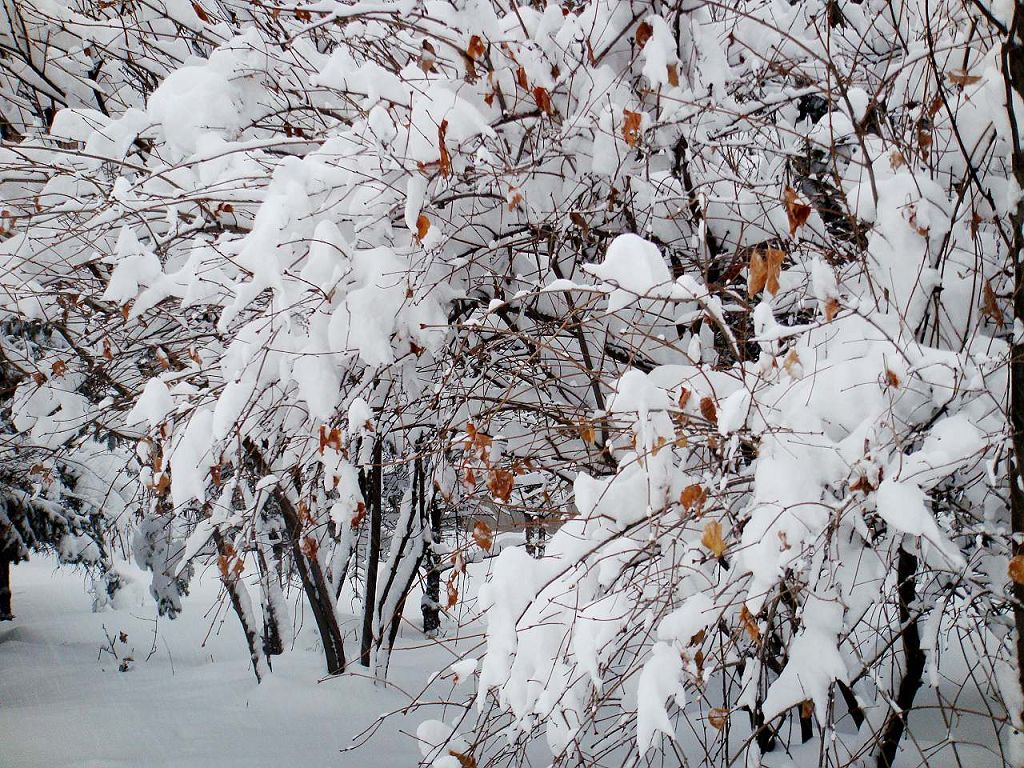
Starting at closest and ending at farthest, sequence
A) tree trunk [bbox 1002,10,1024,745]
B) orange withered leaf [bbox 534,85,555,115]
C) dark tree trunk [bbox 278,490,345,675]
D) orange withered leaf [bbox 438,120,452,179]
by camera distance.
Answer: tree trunk [bbox 1002,10,1024,745] → orange withered leaf [bbox 438,120,452,179] → orange withered leaf [bbox 534,85,555,115] → dark tree trunk [bbox 278,490,345,675]

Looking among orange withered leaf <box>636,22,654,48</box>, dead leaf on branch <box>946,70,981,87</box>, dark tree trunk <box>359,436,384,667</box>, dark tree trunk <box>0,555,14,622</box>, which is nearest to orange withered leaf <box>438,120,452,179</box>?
orange withered leaf <box>636,22,654,48</box>

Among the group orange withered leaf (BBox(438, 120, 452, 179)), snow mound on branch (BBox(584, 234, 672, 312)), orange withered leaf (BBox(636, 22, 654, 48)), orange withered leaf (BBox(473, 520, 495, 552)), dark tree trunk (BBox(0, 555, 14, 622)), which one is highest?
dark tree trunk (BBox(0, 555, 14, 622))

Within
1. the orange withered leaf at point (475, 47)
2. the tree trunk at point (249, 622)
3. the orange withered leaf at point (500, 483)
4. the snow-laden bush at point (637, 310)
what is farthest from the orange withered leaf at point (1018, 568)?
the tree trunk at point (249, 622)

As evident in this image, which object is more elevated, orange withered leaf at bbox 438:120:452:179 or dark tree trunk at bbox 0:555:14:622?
dark tree trunk at bbox 0:555:14:622

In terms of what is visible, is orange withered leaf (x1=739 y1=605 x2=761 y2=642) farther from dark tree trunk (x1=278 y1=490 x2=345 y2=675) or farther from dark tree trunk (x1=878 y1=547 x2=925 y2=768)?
dark tree trunk (x1=278 y1=490 x2=345 y2=675)

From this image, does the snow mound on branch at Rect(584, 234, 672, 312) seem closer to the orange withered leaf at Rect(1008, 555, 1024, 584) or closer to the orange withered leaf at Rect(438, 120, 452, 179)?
the orange withered leaf at Rect(438, 120, 452, 179)

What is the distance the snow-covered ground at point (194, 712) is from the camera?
421cm

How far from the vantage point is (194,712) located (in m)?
5.07

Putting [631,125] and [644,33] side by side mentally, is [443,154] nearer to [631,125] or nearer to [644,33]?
[631,125]

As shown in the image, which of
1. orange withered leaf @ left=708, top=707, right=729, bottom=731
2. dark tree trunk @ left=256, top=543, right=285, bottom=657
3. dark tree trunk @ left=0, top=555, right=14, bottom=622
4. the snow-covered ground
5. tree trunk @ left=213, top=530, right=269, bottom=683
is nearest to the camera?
orange withered leaf @ left=708, top=707, right=729, bottom=731

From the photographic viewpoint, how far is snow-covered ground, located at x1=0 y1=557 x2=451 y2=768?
4211 mm

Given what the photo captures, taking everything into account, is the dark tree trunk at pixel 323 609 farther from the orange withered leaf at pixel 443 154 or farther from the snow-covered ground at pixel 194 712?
the orange withered leaf at pixel 443 154

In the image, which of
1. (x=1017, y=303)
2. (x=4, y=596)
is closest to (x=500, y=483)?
(x=1017, y=303)

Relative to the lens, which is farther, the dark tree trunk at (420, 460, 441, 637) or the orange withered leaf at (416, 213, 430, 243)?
the dark tree trunk at (420, 460, 441, 637)
